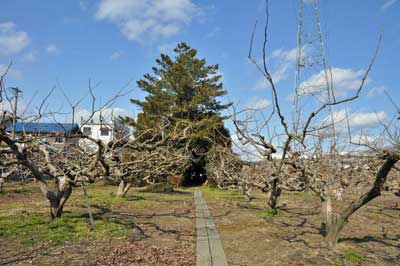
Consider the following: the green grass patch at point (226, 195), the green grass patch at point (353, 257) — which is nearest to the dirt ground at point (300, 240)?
the green grass patch at point (353, 257)

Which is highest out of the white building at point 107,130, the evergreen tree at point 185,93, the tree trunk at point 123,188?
the evergreen tree at point 185,93

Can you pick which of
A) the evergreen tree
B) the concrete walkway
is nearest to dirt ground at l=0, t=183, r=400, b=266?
the concrete walkway

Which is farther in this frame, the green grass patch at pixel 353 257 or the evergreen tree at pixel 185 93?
the evergreen tree at pixel 185 93

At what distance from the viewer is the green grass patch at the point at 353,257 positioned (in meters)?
4.39

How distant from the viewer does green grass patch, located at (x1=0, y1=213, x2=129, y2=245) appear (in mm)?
5324

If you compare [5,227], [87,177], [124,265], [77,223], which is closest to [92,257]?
[124,265]

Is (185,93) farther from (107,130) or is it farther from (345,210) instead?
(345,210)

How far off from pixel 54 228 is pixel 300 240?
15.9 feet

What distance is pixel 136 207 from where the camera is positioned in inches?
395

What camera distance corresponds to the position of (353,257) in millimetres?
4504

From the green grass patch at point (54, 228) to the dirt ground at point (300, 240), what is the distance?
2363mm

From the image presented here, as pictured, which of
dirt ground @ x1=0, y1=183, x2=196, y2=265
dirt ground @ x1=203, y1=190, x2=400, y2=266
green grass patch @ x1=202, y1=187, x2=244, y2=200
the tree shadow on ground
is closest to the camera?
dirt ground @ x1=0, y1=183, x2=196, y2=265

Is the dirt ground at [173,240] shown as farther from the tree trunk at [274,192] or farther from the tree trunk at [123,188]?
the tree trunk at [123,188]

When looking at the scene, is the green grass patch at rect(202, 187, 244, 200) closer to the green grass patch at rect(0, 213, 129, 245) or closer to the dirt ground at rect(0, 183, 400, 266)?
the dirt ground at rect(0, 183, 400, 266)
